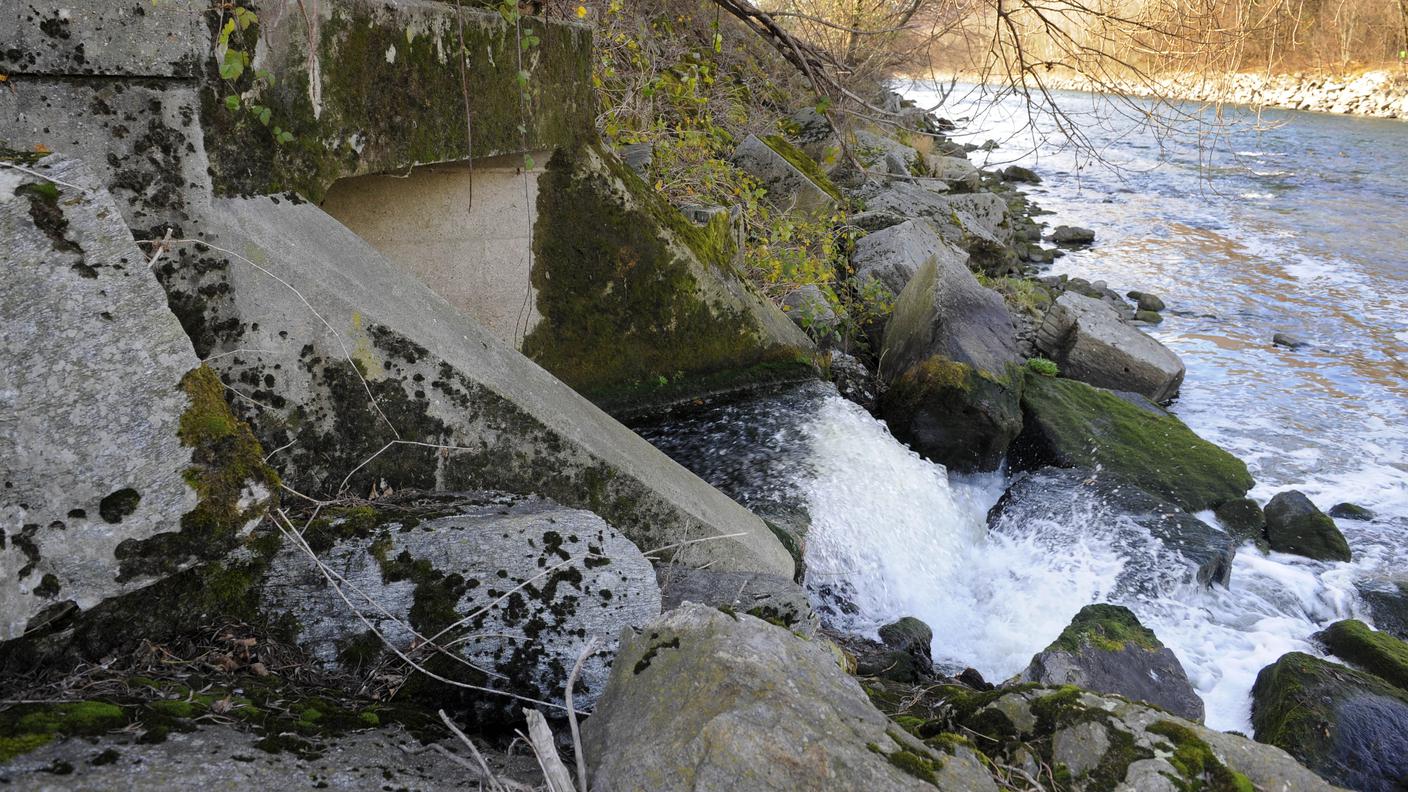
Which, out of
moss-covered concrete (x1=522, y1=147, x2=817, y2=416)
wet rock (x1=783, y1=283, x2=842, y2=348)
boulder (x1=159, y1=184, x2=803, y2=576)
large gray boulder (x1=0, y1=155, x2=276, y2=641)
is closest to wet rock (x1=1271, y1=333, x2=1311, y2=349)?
wet rock (x1=783, y1=283, x2=842, y2=348)

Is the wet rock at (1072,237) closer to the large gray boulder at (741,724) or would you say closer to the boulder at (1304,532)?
the boulder at (1304,532)

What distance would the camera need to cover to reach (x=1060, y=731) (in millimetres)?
2646

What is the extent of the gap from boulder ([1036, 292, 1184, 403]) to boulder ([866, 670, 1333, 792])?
6.66 m

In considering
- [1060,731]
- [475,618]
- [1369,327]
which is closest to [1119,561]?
[1060,731]

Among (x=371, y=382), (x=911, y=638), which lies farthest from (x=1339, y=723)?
(x=371, y=382)

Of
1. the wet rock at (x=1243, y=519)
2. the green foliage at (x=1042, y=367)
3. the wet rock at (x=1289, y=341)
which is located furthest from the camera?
the wet rock at (x=1289, y=341)

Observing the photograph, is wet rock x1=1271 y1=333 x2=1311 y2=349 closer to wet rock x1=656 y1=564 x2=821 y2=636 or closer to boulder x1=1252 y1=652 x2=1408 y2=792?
boulder x1=1252 y1=652 x2=1408 y2=792

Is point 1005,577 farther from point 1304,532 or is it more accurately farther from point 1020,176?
point 1020,176

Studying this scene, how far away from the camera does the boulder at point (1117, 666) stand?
4.42 metres

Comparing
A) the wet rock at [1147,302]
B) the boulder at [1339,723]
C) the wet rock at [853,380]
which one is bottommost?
the wet rock at [1147,302]

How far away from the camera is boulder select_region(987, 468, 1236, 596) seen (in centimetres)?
592

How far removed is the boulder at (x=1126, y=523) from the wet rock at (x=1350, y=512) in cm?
158

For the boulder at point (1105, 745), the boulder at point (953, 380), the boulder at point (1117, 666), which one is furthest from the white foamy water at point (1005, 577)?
the boulder at point (1105, 745)

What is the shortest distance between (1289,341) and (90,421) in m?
12.2
